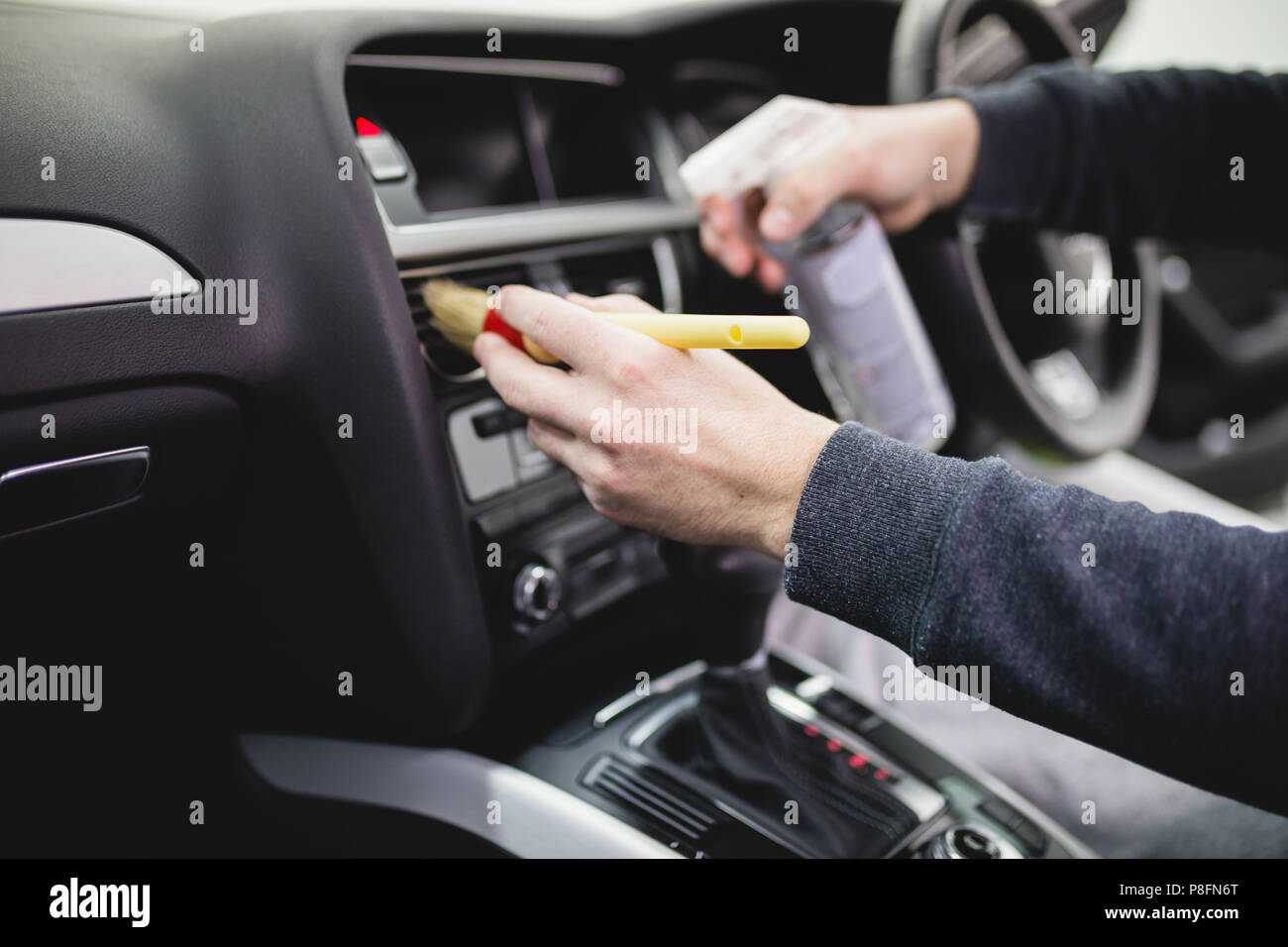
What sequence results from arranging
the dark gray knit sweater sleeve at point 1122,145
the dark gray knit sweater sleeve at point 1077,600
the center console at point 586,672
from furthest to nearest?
1. the dark gray knit sweater sleeve at point 1122,145
2. the center console at point 586,672
3. the dark gray knit sweater sleeve at point 1077,600

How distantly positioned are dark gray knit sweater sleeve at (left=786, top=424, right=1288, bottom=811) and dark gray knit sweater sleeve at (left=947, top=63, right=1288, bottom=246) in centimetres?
52

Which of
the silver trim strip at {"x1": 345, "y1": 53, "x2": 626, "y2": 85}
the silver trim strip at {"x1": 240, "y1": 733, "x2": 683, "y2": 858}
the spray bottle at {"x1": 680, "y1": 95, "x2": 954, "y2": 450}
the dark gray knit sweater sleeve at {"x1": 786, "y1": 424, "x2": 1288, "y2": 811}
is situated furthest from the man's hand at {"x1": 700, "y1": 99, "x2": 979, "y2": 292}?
the silver trim strip at {"x1": 240, "y1": 733, "x2": 683, "y2": 858}

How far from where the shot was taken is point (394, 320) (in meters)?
0.58

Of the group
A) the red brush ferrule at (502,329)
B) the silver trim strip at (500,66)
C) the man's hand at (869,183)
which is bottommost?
the red brush ferrule at (502,329)

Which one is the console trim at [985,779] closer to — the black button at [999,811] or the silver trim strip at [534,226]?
the black button at [999,811]

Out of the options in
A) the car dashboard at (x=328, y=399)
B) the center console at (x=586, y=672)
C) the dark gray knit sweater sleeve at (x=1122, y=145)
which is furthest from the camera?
the dark gray knit sweater sleeve at (x=1122, y=145)

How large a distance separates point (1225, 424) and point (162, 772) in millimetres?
2026

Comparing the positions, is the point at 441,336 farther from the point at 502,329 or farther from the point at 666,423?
the point at 666,423

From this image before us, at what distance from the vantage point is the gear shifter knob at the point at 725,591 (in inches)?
27.7

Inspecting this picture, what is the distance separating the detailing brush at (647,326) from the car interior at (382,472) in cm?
2

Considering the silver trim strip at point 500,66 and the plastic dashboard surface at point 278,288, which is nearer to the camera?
the plastic dashboard surface at point 278,288

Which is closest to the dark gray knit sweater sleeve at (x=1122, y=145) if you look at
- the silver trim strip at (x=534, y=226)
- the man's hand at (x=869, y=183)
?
the man's hand at (x=869, y=183)

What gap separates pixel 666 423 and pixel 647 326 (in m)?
0.06

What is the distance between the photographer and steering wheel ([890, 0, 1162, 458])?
91 cm
